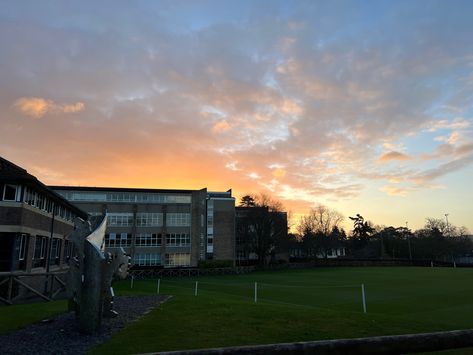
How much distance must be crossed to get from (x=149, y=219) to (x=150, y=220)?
0.28m

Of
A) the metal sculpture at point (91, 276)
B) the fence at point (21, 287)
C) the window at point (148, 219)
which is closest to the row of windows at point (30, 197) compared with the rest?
the fence at point (21, 287)

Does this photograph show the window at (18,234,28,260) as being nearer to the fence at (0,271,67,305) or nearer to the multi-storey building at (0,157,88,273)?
the multi-storey building at (0,157,88,273)

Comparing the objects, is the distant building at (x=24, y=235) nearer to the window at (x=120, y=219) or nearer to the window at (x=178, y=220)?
the window at (x=120, y=219)

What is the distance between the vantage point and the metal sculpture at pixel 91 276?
1079 cm

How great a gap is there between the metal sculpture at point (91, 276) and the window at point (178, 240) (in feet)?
222

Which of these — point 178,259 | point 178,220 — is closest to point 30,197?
point 178,220

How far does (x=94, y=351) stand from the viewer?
8.89 m

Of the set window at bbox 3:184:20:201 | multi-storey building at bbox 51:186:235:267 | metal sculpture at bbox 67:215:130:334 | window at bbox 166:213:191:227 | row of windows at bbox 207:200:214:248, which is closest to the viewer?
metal sculpture at bbox 67:215:130:334

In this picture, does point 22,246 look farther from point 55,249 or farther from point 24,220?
point 55,249

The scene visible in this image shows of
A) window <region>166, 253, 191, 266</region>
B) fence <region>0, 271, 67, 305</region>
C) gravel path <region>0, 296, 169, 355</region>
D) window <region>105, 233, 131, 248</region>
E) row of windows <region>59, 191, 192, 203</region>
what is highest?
row of windows <region>59, 191, 192, 203</region>

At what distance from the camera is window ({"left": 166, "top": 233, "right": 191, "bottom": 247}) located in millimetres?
79500

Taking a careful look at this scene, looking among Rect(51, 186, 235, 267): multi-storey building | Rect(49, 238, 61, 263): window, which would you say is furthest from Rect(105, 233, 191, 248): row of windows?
Rect(49, 238, 61, 263): window

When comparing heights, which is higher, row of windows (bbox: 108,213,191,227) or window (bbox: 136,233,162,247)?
row of windows (bbox: 108,213,191,227)

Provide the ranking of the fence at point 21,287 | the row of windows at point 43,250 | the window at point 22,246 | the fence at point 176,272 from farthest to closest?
the fence at point 176,272
the row of windows at point 43,250
the window at point 22,246
the fence at point 21,287
